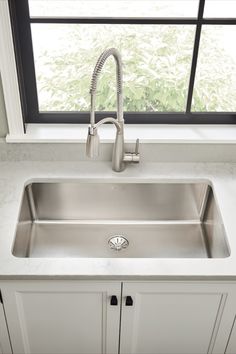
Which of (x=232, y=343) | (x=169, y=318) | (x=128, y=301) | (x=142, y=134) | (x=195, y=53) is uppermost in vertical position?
(x=195, y=53)

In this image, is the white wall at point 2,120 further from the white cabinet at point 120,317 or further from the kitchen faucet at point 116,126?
the white cabinet at point 120,317

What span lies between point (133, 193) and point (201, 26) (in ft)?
2.44

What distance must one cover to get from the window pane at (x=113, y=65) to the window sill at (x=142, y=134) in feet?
0.41

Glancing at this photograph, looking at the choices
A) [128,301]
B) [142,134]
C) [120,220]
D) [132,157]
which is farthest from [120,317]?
[142,134]

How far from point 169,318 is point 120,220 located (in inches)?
19.0

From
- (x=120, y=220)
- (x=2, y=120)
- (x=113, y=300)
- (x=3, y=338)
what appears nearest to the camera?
(x=113, y=300)

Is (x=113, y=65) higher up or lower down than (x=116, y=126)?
higher up

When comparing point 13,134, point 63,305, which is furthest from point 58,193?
point 63,305

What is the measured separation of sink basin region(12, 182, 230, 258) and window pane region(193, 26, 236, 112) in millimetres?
509

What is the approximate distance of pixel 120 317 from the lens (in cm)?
135

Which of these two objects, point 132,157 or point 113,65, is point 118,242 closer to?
point 132,157

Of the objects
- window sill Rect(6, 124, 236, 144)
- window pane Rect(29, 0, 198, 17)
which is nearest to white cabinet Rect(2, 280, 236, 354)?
window sill Rect(6, 124, 236, 144)

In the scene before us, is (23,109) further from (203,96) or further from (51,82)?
(203,96)

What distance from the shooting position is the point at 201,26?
4.99 feet
